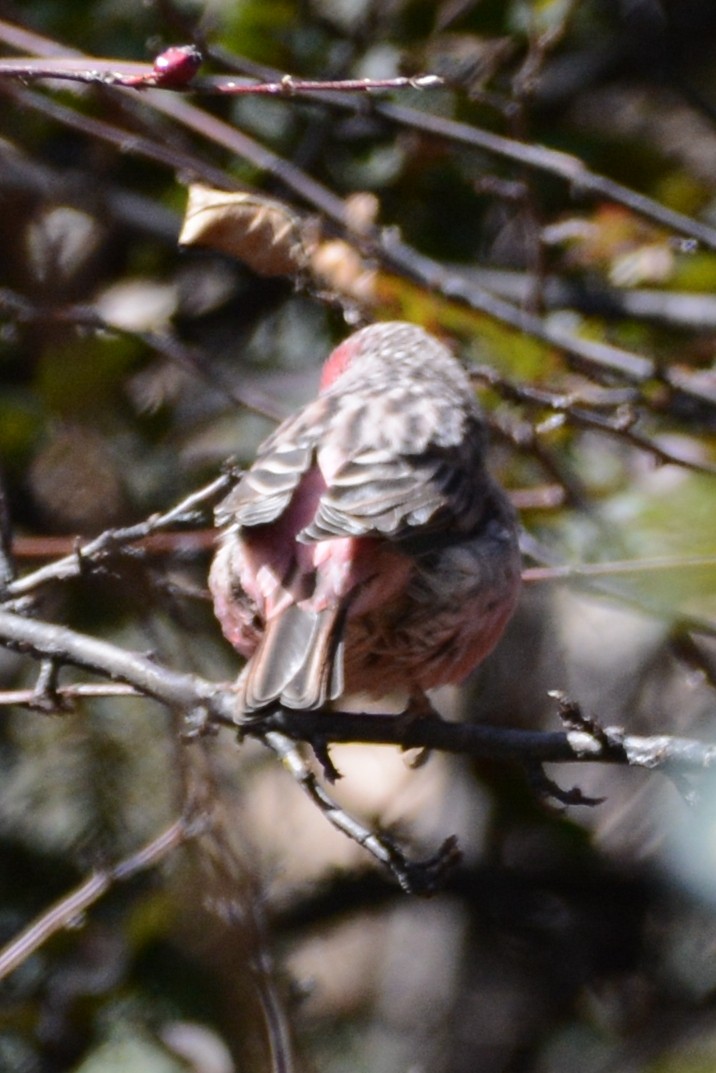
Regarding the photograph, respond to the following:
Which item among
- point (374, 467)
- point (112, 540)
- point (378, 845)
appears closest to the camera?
point (378, 845)

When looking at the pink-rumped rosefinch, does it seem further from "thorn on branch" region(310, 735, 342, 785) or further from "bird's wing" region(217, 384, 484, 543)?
"thorn on branch" region(310, 735, 342, 785)

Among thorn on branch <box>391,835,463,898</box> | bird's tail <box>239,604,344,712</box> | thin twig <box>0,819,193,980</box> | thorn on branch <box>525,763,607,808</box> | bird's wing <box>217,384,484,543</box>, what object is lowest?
thin twig <box>0,819,193,980</box>

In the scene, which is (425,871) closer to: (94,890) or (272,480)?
A: (94,890)

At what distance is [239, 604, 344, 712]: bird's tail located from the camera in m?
3.70

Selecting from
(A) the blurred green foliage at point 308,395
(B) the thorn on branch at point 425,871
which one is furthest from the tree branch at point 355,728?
(A) the blurred green foliage at point 308,395

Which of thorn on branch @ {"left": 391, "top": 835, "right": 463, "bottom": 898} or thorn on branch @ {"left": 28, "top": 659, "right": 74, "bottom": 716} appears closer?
thorn on branch @ {"left": 391, "top": 835, "right": 463, "bottom": 898}

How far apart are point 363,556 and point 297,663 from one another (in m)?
0.42

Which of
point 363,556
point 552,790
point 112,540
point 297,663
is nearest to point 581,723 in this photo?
point 552,790

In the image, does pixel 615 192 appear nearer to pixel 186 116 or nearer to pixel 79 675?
pixel 186 116

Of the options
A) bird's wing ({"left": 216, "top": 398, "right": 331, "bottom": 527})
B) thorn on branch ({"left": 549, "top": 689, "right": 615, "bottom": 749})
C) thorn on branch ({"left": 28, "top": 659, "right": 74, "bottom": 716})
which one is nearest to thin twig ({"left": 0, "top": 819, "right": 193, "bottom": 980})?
thorn on branch ({"left": 28, "top": 659, "right": 74, "bottom": 716})

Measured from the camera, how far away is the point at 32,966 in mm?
5582

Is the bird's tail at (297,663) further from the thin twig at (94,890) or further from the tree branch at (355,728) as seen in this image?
the thin twig at (94,890)

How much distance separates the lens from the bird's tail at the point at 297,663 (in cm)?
370

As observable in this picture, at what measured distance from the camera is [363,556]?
4.12m
